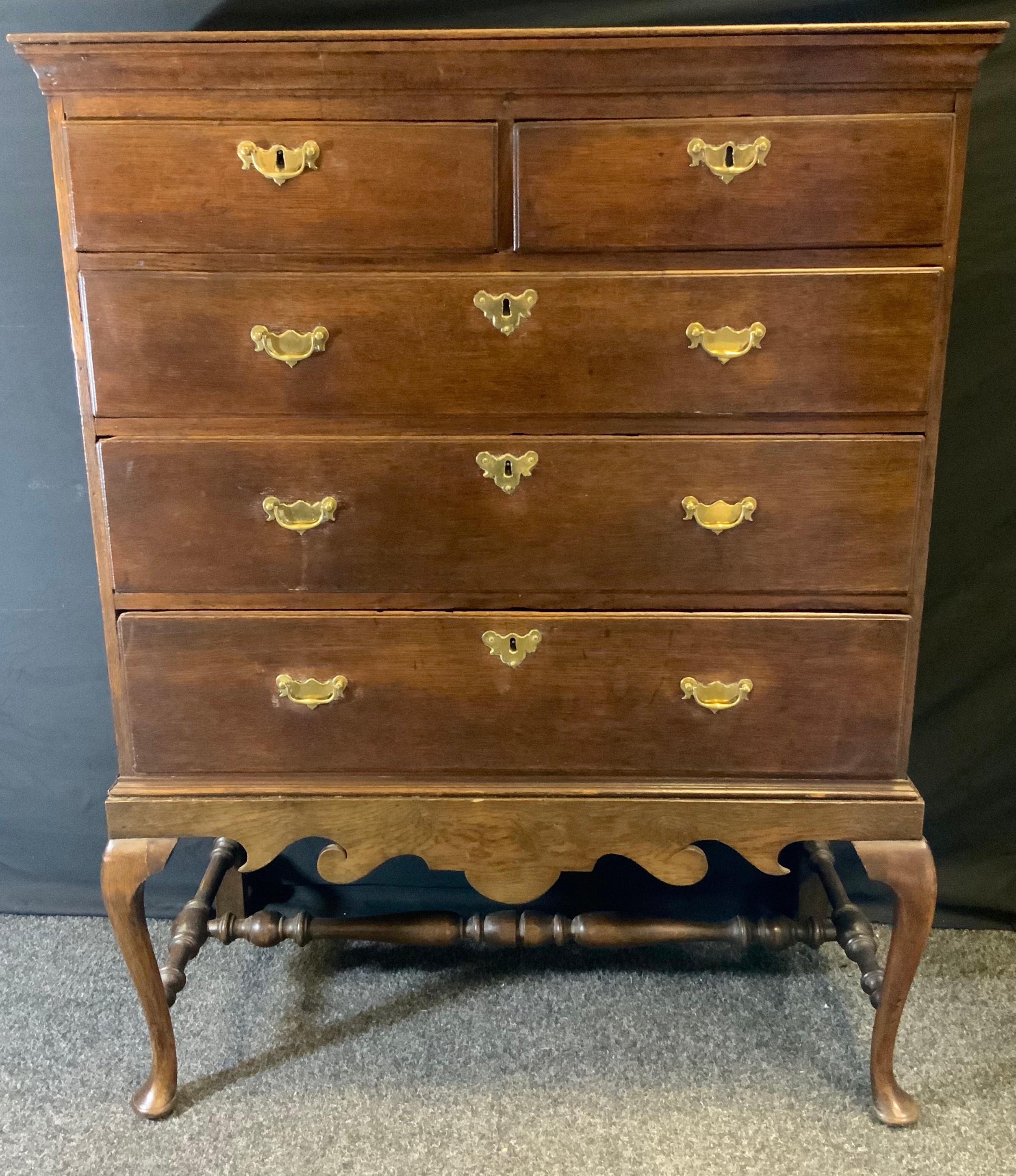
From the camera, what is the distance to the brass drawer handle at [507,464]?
4.31ft

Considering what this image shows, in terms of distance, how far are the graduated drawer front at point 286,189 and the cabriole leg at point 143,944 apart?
0.83 meters

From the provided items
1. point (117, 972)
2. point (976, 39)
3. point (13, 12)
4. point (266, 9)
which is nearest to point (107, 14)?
point (13, 12)

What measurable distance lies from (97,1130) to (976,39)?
1.94m

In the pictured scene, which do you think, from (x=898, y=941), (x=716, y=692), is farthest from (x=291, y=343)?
(x=898, y=941)

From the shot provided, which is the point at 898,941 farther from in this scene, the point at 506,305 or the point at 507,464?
the point at 506,305

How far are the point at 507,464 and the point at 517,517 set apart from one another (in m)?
0.07

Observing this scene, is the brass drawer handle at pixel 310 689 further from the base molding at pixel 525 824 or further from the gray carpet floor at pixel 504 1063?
the gray carpet floor at pixel 504 1063

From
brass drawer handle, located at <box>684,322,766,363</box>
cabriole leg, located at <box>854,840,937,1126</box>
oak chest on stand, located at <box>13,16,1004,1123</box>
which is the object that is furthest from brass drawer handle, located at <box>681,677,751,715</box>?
brass drawer handle, located at <box>684,322,766,363</box>

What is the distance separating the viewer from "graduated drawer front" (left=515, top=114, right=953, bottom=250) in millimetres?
1221

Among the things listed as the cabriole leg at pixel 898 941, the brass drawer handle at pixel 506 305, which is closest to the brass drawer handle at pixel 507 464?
the brass drawer handle at pixel 506 305

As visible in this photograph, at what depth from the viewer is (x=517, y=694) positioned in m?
1.40

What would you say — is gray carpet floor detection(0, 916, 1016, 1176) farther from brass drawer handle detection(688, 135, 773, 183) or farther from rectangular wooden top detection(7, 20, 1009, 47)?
rectangular wooden top detection(7, 20, 1009, 47)

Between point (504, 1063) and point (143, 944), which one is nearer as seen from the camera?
point (143, 944)

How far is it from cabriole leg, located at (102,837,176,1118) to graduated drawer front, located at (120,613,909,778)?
0.41 feet
